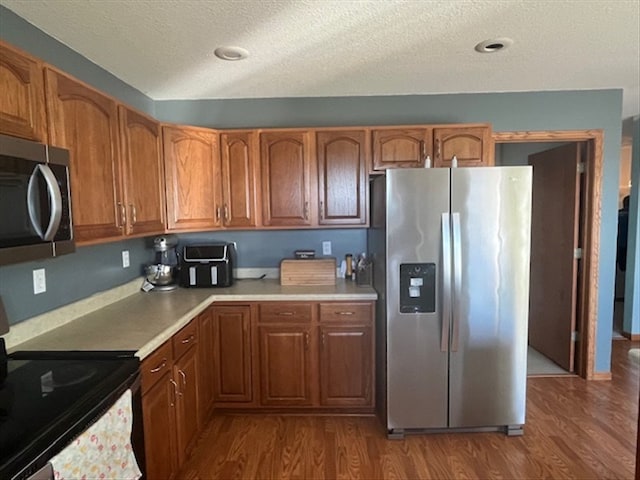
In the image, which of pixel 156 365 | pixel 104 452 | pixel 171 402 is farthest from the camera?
pixel 171 402

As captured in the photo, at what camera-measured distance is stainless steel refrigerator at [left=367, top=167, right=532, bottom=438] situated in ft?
8.13

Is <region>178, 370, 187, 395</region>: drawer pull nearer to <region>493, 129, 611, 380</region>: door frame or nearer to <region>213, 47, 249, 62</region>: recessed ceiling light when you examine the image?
<region>213, 47, 249, 62</region>: recessed ceiling light

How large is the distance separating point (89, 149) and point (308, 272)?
1.73 metres

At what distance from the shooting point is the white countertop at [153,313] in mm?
1846

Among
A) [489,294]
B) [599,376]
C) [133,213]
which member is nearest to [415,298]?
[489,294]

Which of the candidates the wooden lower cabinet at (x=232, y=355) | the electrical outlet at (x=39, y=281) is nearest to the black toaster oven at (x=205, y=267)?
the wooden lower cabinet at (x=232, y=355)

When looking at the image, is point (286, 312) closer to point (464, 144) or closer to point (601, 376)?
point (464, 144)

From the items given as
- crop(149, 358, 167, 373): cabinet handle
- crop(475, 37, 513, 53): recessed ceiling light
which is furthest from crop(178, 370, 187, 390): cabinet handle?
crop(475, 37, 513, 53): recessed ceiling light

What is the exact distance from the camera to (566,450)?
248 cm

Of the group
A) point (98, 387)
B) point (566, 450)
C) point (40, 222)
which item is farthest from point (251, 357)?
point (566, 450)

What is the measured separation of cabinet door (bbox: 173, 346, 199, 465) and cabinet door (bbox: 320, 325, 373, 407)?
2.91 feet

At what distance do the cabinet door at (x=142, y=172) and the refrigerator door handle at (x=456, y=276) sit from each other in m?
1.94

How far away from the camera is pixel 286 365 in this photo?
9.43 feet

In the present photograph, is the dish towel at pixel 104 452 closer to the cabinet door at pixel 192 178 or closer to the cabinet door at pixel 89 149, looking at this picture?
the cabinet door at pixel 89 149
